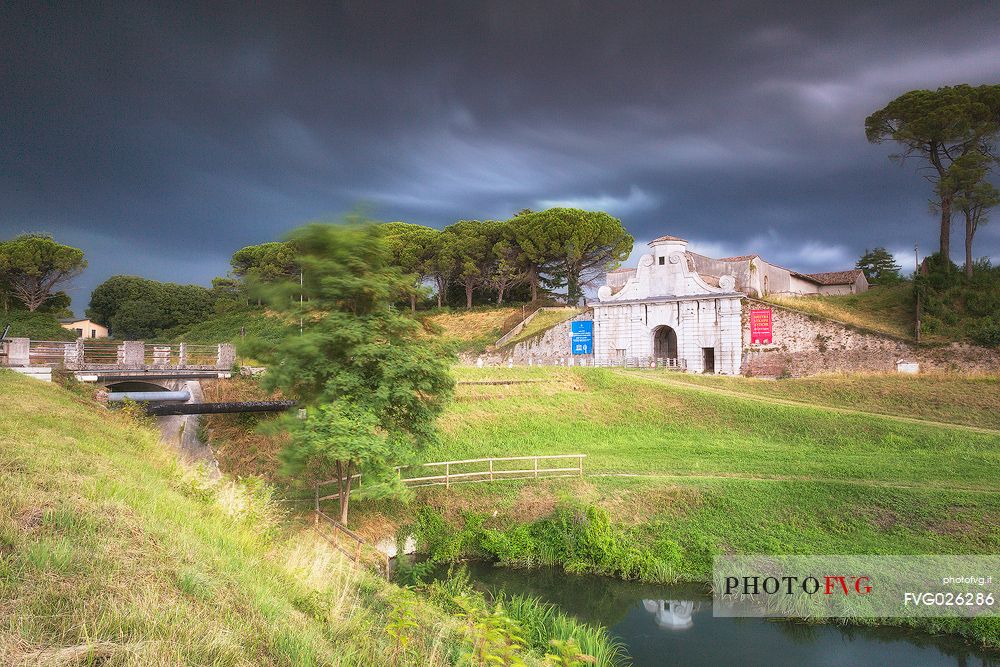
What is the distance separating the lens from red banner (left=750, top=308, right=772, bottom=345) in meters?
37.9

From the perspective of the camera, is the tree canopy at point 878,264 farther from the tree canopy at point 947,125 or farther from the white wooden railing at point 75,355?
the white wooden railing at point 75,355

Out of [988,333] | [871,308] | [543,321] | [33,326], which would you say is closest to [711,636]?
[988,333]

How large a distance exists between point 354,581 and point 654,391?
2251 cm

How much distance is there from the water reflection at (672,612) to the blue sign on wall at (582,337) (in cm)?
3130

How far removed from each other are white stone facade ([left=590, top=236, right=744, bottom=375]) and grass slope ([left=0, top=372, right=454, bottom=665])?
34.1 metres

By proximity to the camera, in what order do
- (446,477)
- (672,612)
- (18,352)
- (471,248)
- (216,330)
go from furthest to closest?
(216,330) < (471,248) < (18,352) < (446,477) < (672,612)

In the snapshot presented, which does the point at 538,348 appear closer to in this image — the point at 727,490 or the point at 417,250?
the point at 417,250

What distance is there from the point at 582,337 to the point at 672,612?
32518 mm

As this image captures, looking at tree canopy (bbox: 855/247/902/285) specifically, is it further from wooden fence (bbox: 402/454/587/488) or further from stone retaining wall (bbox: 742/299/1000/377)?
wooden fence (bbox: 402/454/587/488)

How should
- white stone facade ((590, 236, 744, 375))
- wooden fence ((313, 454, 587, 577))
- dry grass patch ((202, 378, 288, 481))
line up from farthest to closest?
white stone facade ((590, 236, 744, 375)) → dry grass patch ((202, 378, 288, 481)) → wooden fence ((313, 454, 587, 577))

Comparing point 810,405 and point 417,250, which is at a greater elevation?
point 417,250

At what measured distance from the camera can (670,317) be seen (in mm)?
41188

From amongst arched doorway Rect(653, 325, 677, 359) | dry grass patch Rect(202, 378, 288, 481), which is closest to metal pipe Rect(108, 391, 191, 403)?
dry grass patch Rect(202, 378, 288, 481)

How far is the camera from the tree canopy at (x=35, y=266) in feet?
170
